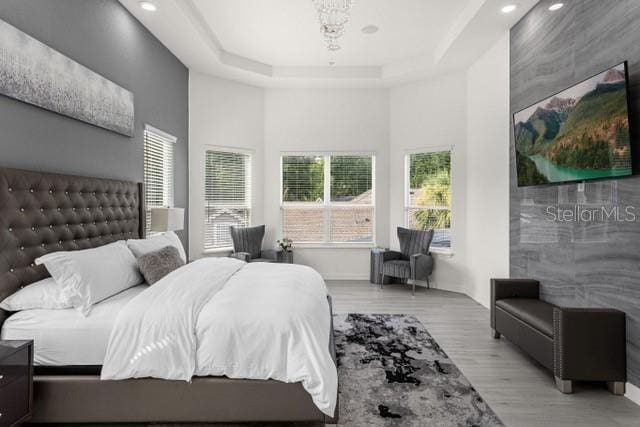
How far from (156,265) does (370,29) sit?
371 cm

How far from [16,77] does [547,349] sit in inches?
163

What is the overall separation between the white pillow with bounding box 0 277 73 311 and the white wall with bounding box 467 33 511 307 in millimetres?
4260

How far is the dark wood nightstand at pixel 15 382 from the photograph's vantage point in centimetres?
180

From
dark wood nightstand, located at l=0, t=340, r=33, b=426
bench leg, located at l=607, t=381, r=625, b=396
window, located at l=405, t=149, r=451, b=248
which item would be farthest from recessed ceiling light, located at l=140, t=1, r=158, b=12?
bench leg, located at l=607, t=381, r=625, b=396

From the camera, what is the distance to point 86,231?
297cm

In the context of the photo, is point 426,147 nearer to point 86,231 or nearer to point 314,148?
point 314,148

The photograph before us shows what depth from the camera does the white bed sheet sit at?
2109 millimetres

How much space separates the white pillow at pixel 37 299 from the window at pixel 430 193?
16.1 ft

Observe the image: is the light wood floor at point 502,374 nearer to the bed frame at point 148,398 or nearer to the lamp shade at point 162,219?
the bed frame at point 148,398

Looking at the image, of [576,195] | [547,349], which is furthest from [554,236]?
[547,349]

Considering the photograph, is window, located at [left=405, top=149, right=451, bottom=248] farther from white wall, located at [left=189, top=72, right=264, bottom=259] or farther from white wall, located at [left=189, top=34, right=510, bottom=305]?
white wall, located at [left=189, top=72, right=264, bottom=259]

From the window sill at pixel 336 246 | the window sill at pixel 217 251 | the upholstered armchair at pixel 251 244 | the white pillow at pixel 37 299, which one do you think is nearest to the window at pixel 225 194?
the window sill at pixel 217 251

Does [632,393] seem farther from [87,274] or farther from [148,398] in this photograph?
[87,274]

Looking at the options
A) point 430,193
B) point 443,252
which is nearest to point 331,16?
point 430,193
